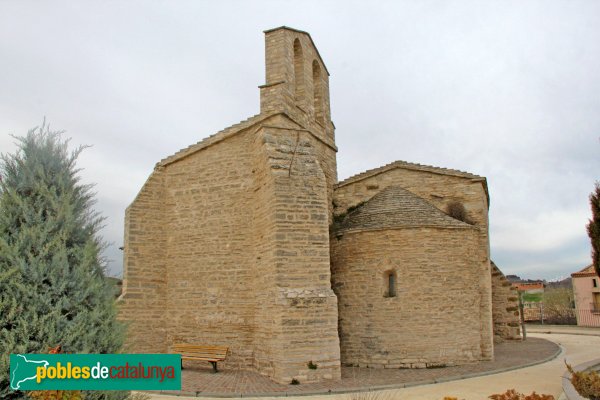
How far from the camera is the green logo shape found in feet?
12.5

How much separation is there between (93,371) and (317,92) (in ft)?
41.5

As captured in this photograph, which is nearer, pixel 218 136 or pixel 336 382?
pixel 336 382

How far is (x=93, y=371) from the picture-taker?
4062 millimetres

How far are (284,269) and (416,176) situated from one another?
242 inches

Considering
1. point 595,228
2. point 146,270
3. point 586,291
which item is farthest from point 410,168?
point 586,291

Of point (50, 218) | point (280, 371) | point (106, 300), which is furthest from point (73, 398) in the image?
point (280, 371)

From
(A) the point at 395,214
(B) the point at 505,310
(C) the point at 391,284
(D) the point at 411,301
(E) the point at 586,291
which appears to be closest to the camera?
(D) the point at 411,301

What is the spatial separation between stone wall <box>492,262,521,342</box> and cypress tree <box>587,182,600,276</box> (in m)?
7.25

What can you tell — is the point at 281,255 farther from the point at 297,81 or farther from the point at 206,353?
the point at 297,81

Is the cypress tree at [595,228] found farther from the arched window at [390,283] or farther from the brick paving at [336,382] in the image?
the arched window at [390,283]

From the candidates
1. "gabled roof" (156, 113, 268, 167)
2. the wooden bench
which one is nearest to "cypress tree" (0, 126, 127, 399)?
the wooden bench

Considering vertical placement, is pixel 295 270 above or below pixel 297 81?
below

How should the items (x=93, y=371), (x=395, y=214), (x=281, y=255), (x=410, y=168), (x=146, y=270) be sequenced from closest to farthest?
(x=93, y=371)
(x=281, y=255)
(x=146, y=270)
(x=395, y=214)
(x=410, y=168)

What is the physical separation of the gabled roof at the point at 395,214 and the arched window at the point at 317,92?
10.6 feet
